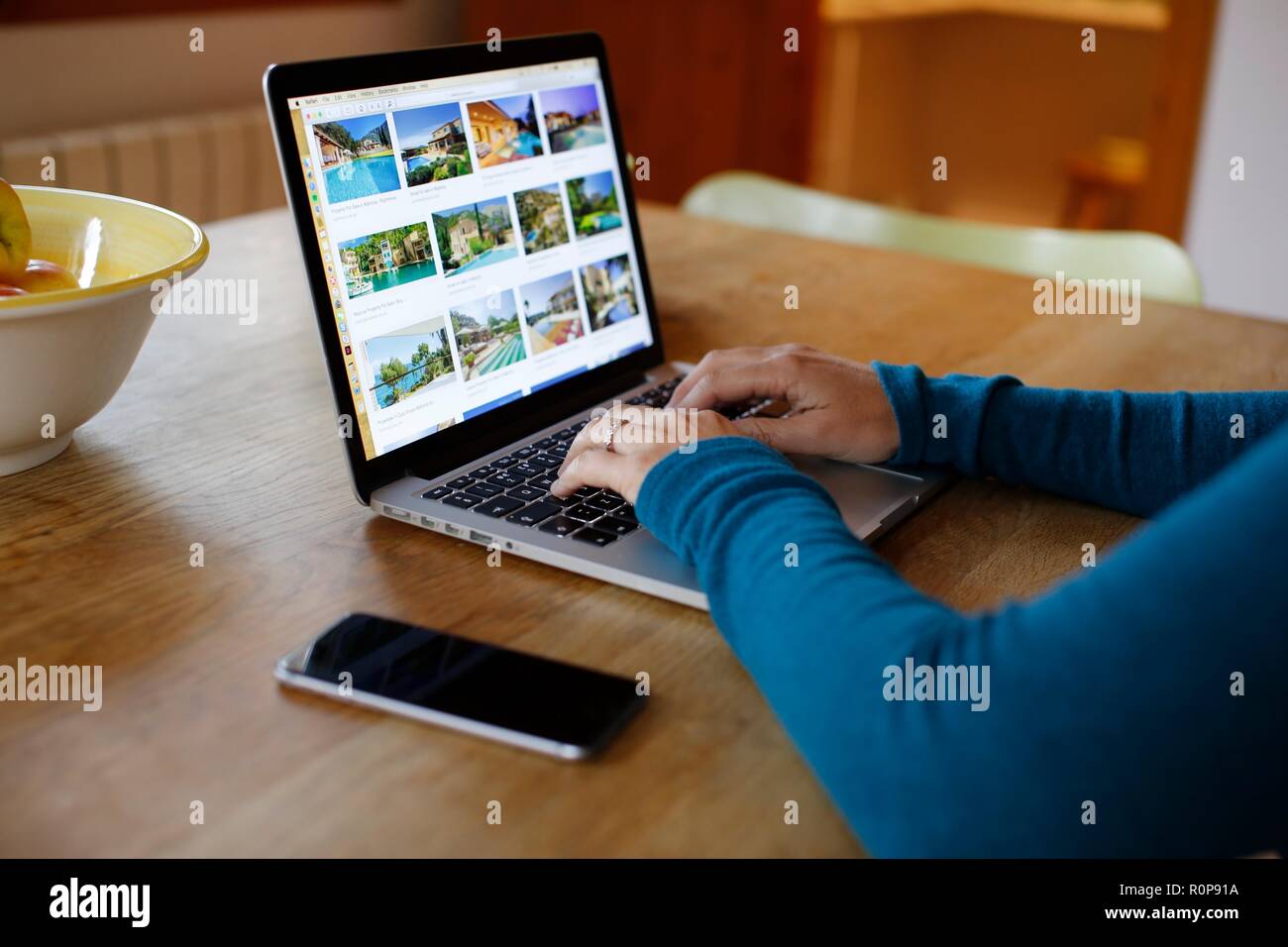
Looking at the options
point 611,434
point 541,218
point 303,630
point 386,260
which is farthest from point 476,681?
point 541,218

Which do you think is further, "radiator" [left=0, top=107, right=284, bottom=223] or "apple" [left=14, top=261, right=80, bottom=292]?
"radiator" [left=0, top=107, right=284, bottom=223]

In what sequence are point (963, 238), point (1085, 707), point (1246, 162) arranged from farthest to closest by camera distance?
point (1246, 162)
point (963, 238)
point (1085, 707)

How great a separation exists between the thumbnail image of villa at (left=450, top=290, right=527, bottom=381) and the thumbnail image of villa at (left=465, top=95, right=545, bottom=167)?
0.11m

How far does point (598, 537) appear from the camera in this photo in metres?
0.78

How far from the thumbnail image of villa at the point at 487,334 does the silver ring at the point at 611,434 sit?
15 cm

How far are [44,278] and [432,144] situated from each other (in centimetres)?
29

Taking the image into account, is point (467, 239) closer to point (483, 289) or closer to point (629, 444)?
point (483, 289)

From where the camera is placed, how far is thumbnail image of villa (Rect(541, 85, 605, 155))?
3.31ft

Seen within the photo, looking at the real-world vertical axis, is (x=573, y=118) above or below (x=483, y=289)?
above

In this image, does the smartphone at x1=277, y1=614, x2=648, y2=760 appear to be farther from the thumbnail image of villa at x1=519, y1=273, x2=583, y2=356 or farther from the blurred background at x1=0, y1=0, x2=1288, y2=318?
the blurred background at x1=0, y1=0, x2=1288, y2=318

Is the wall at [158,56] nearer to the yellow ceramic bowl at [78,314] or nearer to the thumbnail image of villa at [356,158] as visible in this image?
the yellow ceramic bowl at [78,314]

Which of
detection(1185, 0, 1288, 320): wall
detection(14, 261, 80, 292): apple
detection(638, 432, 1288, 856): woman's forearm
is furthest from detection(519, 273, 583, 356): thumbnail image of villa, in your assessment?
detection(1185, 0, 1288, 320): wall

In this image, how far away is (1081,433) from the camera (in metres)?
0.90
